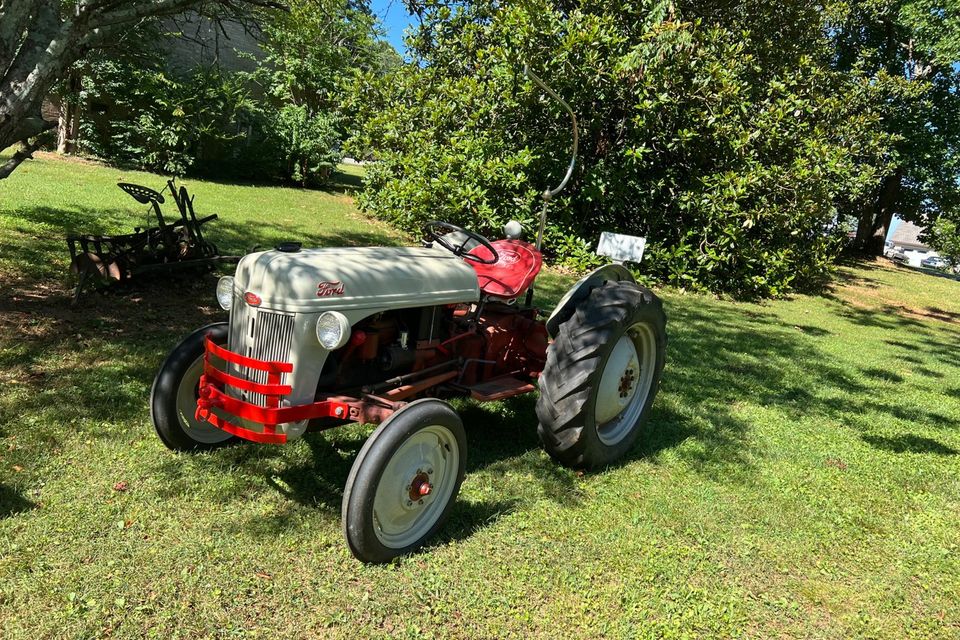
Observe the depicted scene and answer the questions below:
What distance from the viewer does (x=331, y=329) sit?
2.71m

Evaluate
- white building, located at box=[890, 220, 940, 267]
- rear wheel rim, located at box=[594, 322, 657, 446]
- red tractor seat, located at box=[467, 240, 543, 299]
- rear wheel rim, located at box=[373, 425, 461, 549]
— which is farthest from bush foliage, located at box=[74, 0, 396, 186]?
white building, located at box=[890, 220, 940, 267]

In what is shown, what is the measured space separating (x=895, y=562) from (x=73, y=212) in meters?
10.1

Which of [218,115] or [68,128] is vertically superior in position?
[218,115]

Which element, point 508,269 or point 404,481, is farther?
point 508,269

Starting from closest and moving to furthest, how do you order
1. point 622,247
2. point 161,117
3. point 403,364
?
point 403,364
point 622,247
point 161,117

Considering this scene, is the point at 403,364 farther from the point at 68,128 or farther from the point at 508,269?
the point at 68,128

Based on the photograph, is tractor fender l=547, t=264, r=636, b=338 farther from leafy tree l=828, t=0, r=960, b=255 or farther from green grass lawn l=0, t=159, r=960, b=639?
leafy tree l=828, t=0, r=960, b=255

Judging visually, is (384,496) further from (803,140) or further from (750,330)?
(803,140)

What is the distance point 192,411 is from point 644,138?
29.2 ft

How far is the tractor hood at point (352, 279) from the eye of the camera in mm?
2736

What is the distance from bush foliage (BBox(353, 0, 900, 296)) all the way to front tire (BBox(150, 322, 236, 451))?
7671 mm

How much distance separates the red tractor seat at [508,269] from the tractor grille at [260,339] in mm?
1413

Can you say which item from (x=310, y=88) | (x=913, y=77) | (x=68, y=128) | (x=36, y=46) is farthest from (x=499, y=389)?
(x=913, y=77)

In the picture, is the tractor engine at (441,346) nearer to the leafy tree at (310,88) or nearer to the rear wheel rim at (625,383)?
the rear wheel rim at (625,383)
